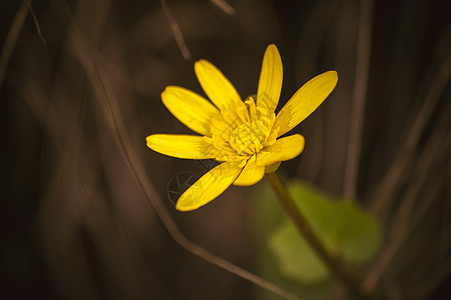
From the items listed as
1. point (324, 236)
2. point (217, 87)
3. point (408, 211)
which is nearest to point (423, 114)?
point (408, 211)

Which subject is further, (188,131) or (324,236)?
(188,131)

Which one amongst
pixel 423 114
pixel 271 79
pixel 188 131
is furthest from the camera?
pixel 188 131

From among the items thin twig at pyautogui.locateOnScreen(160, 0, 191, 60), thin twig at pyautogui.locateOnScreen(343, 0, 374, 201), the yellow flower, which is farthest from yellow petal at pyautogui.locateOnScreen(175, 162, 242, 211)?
thin twig at pyautogui.locateOnScreen(343, 0, 374, 201)

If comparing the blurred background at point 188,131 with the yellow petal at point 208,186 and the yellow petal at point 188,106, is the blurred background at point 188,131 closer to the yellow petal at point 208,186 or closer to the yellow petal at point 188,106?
the yellow petal at point 188,106

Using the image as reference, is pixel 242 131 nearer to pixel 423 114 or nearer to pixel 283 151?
pixel 283 151

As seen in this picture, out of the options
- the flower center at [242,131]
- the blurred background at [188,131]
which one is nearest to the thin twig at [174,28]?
the flower center at [242,131]

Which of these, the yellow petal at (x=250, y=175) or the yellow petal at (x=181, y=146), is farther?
the yellow petal at (x=181, y=146)

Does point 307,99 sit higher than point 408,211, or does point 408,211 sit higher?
point 307,99
